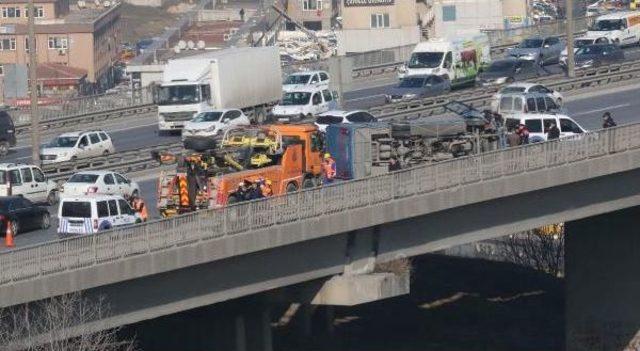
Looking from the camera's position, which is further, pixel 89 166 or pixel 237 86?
pixel 237 86

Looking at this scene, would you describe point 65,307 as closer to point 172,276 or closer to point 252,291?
point 172,276

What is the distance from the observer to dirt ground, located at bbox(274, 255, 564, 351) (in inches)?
1912

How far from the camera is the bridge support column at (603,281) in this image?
152 feet

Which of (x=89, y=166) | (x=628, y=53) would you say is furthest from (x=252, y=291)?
(x=628, y=53)

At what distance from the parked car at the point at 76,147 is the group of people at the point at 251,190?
15.1m

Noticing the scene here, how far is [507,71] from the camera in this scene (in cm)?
6806

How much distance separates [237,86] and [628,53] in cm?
1900

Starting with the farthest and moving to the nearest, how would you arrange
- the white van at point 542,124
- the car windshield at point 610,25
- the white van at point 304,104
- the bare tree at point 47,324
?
the car windshield at point 610,25, the white van at point 304,104, the white van at point 542,124, the bare tree at point 47,324

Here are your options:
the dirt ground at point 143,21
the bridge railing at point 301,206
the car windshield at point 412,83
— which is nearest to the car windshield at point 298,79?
the car windshield at point 412,83

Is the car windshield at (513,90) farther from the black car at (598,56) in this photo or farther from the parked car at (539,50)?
the parked car at (539,50)

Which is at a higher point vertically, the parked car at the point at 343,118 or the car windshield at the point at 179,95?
the car windshield at the point at 179,95

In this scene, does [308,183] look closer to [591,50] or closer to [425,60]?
[425,60]

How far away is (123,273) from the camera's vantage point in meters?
33.7

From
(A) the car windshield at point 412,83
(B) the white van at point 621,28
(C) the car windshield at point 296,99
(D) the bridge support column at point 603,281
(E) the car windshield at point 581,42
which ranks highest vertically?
(B) the white van at point 621,28
